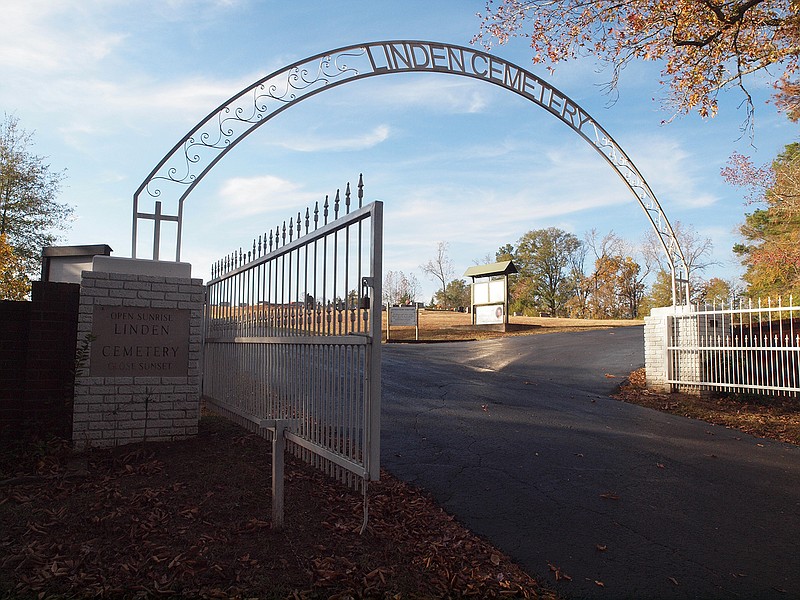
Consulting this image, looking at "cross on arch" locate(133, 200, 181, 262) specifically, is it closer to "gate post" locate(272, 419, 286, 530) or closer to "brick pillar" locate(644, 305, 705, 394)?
"gate post" locate(272, 419, 286, 530)

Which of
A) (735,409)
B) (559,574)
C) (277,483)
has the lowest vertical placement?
(559,574)

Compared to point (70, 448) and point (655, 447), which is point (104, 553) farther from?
point (655, 447)

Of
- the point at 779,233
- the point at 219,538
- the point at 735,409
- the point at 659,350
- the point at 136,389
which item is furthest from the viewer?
the point at 779,233

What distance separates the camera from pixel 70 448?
263 inches

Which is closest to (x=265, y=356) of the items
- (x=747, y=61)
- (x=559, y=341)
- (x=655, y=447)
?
(x=655, y=447)

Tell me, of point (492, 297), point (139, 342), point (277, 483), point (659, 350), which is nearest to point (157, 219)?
point (139, 342)

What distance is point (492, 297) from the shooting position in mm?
34094

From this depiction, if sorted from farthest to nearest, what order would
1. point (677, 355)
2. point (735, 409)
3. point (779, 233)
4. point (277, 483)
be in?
point (779, 233) < point (677, 355) < point (735, 409) < point (277, 483)

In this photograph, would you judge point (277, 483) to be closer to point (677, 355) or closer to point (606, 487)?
point (606, 487)

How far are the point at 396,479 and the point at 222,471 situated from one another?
5.54 feet

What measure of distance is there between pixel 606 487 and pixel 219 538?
3801 mm

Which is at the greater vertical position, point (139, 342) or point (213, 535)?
point (139, 342)

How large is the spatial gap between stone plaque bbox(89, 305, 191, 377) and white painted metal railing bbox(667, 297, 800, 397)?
10129mm

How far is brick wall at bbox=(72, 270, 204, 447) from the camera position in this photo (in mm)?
6836
